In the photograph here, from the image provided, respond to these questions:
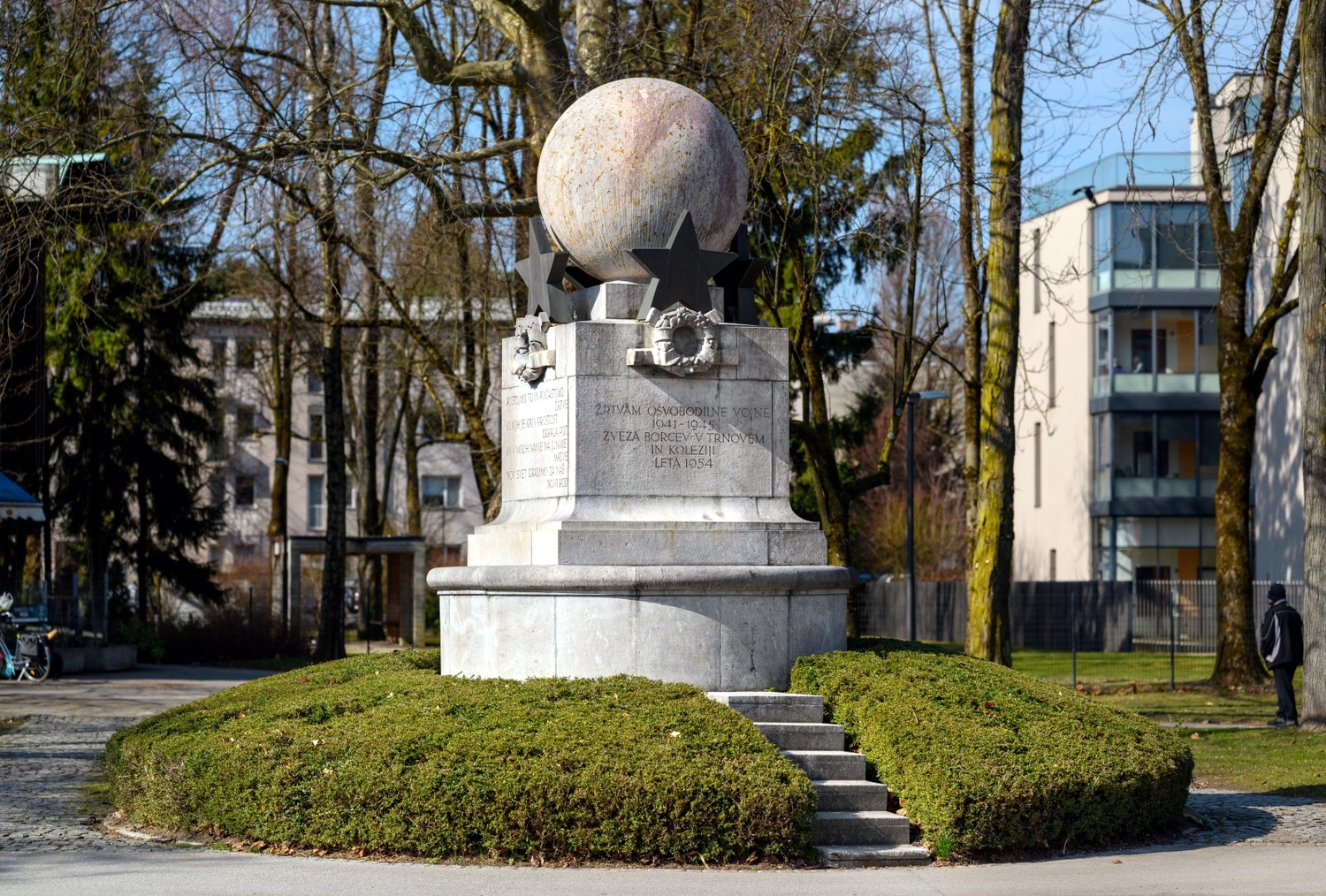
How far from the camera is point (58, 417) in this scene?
3419 centimetres

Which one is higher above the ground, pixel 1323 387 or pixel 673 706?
pixel 1323 387

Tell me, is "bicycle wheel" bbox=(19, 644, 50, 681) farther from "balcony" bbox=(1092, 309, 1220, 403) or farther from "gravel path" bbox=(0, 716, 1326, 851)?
"balcony" bbox=(1092, 309, 1220, 403)

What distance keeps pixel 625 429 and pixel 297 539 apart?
89.9ft

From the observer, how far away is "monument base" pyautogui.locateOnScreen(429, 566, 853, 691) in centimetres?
1198

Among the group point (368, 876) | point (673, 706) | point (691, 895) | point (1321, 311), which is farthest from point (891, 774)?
point (1321, 311)

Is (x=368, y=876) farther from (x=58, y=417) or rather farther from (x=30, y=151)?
(x=58, y=417)

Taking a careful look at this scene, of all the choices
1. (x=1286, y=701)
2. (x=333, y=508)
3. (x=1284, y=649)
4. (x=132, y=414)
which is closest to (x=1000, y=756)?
(x=1286, y=701)

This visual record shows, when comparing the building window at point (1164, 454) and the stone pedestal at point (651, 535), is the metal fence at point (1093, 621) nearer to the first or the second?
the building window at point (1164, 454)

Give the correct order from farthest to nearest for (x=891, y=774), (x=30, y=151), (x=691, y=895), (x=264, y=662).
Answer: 1. (x=264, y=662)
2. (x=30, y=151)
3. (x=891, y=774)
4. (x=691, y=895)

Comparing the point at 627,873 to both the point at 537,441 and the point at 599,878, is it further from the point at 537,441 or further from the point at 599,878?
the point at 537,441

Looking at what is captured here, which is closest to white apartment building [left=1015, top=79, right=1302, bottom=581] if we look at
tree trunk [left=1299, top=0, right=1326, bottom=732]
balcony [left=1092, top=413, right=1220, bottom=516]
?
balcony [left=1092, top=413, right=1220, bottom=516]

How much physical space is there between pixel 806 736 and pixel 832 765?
401 mm

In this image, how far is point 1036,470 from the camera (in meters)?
55.0

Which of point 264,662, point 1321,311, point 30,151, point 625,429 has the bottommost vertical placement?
point 264,662
